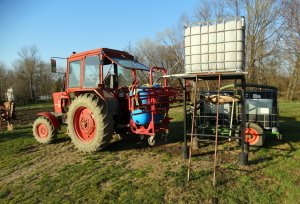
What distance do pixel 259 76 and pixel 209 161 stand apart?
81.2ft

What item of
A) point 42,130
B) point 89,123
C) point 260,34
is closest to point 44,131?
point 42,130

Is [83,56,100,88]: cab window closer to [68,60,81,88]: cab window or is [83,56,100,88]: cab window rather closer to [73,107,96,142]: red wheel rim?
[68,60,81,88]: cab window

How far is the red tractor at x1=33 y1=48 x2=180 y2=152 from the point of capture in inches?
255

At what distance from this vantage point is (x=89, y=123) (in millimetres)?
7023

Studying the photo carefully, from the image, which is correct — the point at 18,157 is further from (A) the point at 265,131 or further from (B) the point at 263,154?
(A) the point at 265,131

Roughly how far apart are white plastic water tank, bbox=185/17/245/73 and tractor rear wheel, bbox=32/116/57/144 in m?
4.89

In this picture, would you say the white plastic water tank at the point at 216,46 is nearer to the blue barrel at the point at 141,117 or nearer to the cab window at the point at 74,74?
the blue barrel at the point at 141,117

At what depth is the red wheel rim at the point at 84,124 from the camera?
701 cm

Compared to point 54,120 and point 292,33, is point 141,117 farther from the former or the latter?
point 292,33

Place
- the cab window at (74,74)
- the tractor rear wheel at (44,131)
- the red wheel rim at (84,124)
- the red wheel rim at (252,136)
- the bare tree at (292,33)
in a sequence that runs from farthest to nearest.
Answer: the bare tree at (292,33), the tractor rear wheel at (44,131), the cab window at (74,74), the red wheel rim at (84,124), the red wheel rim at (252,136)

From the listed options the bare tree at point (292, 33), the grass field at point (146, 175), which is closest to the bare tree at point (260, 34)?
the bare tree at point (292, 33)

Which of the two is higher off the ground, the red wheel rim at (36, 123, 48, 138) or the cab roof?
the cab roof

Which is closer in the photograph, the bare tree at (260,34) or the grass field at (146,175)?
the grass field at (146,175)

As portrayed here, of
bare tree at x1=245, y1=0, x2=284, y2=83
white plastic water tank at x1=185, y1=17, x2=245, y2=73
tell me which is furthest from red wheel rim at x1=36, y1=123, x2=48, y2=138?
bare tree at x1=245, y1=0, x2=284, y2=83
